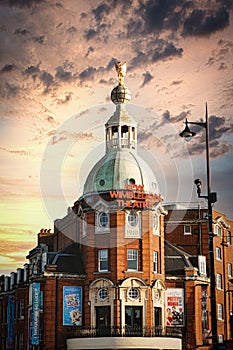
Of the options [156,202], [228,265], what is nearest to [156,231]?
[156,202]

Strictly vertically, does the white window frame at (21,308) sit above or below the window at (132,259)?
below

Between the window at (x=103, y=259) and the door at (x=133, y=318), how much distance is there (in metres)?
3.84

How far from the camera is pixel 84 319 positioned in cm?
5909

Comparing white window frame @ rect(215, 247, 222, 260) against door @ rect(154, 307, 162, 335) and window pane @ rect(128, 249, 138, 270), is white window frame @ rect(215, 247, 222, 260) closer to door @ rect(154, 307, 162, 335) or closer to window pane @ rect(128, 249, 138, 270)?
door @ rect(154, 307, 162, 335)

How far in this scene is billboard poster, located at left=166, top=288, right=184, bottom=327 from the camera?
6091 centimetres

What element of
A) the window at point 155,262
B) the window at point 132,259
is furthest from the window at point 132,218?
the window at point 155,262

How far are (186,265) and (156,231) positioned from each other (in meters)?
4.68

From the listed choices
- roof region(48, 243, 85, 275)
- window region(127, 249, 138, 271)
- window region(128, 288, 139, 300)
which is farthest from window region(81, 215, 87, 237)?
window region(128, 288, 139, 300)

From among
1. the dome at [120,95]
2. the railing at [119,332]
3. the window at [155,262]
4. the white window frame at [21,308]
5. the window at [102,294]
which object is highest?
the dome at [120,95]

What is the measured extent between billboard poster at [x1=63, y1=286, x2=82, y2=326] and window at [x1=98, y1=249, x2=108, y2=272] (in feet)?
9.15

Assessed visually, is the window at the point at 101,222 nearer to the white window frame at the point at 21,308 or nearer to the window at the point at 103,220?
the window at the point at 103,220

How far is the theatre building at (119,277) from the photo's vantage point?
57594mm

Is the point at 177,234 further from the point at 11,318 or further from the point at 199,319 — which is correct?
the point at 11,318

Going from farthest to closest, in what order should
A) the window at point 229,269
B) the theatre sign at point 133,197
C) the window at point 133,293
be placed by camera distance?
the window at point 229,269 < the theatre sign at point 133,197 < the window at point 133,293
